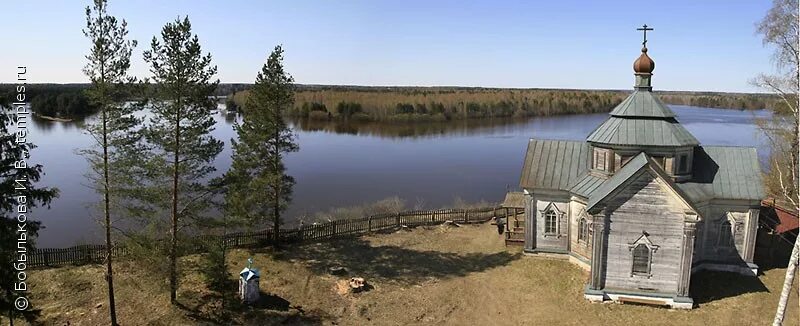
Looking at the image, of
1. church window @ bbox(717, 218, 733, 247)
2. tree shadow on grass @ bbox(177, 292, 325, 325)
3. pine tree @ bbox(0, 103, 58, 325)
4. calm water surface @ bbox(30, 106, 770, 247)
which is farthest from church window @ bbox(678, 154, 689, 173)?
pine tree @ bbox(0, 103, 58, 325)

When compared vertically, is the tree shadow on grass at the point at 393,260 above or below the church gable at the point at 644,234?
below

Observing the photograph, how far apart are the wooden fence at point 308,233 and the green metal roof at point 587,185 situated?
702cm

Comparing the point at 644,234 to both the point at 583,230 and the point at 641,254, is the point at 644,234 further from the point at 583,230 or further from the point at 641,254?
the point at 583,230

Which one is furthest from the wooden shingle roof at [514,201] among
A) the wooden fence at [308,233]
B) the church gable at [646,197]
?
the church gable at [646,197]

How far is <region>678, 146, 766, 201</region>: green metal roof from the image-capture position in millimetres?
18984

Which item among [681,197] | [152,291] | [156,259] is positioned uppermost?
[681,197]

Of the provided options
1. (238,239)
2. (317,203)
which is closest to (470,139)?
(317,203)

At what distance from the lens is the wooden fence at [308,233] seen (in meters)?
18.8

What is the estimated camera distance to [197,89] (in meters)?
15.4

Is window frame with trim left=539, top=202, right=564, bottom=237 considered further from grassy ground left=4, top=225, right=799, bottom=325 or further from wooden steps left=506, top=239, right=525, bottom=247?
wooden steps left=506, top=239, right=525, bottom=247

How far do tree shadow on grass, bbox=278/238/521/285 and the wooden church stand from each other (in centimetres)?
228

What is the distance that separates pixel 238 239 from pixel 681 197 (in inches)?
652

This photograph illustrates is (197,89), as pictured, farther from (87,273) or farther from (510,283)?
(510,283)

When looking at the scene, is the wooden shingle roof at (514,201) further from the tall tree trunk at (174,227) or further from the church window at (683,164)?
the tall tree trunk at (174,227)
